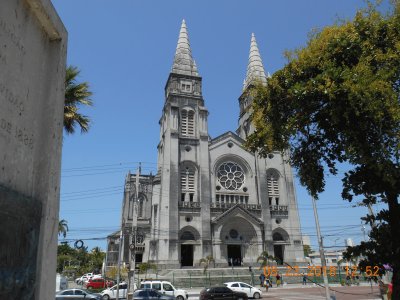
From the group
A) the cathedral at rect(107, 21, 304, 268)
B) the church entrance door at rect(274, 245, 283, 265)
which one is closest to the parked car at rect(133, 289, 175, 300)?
the cathedral at rect(107, 21, 304, 268)

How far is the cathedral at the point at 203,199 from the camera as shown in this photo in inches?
1612

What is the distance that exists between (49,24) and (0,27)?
1.03 meters

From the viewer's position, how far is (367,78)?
26.6 feet

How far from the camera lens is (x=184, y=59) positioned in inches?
2035

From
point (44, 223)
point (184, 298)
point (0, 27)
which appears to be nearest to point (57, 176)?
point (44, 223)

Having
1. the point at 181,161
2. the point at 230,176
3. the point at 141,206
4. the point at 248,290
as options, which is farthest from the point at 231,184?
the point at 248,290

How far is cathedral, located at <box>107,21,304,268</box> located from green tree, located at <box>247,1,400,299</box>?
29581 millimetres

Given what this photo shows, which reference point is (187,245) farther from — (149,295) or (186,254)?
(149,295)

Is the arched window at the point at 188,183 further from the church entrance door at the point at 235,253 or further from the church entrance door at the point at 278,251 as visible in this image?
the church entrance door at the point at 278,251

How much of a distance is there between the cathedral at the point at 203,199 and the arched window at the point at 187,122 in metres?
0.13

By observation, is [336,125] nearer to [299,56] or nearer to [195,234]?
[299,56]

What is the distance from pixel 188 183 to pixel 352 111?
35.9m

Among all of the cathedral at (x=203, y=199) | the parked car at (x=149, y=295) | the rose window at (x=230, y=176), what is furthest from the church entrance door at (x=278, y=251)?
the parked car at (x=149, y=295)

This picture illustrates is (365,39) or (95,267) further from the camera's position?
(95,267)
